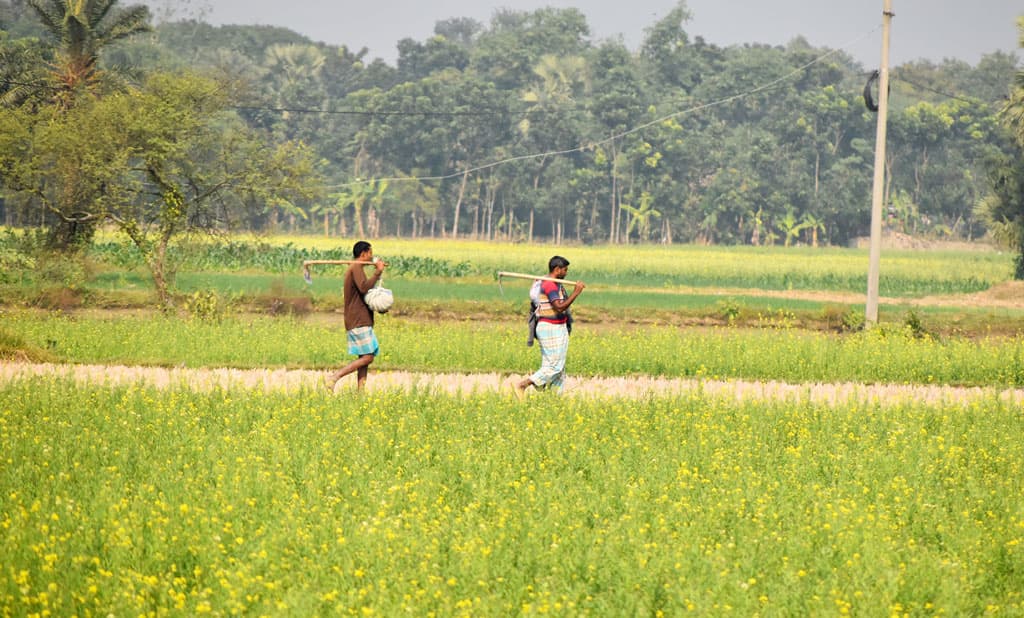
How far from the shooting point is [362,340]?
15023 mm

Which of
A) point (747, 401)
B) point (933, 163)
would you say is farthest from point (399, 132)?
point (747, 401)

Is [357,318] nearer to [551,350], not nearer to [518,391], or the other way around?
[518,391]

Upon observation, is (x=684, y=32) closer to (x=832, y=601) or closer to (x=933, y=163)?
(x=933, y=163)

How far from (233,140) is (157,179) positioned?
80.5 inches

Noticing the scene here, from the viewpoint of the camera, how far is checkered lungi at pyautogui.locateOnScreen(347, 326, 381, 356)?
15.0 meters

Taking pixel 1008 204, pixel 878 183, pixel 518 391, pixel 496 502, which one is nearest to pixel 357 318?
pixel 518 391

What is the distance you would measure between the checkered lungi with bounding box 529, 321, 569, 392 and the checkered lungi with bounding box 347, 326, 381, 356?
189 centimetres

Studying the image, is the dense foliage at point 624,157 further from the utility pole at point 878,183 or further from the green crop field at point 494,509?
the green crop field at point 494,509

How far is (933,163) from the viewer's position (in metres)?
97.9

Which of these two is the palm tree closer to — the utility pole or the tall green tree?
the utility pole

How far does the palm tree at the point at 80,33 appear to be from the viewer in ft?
127

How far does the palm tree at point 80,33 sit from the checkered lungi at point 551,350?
27.6 m

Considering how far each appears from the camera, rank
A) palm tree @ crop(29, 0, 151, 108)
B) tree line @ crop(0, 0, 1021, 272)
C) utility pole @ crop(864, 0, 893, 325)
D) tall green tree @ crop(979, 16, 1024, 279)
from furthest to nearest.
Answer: tree line @ crop(0, 0, 1021, 272)
tall green tree @ crop(979, 16, 1024, 279)
palm tree @ crop(29, 0, 151, 108)
utility pole @ crop(864, 0, 893, 325)

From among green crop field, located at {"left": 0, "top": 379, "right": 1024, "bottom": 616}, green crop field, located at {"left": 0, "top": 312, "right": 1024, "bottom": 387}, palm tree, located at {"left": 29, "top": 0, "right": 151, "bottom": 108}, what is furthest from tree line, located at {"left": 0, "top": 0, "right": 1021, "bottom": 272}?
green crop field, located at {"left": 0, "top": 379, "right": 1024, "bottom": 616}
